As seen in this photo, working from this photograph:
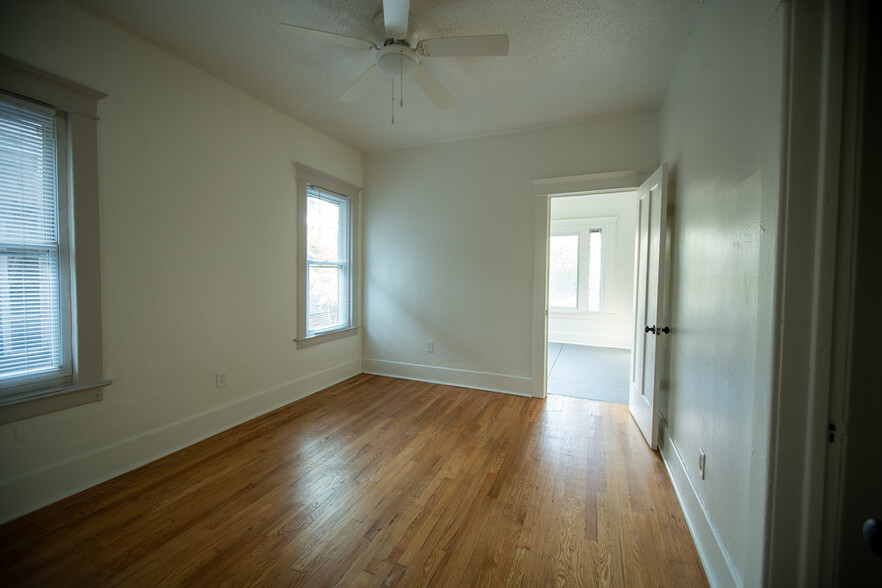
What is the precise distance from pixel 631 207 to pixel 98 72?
6.54 meters

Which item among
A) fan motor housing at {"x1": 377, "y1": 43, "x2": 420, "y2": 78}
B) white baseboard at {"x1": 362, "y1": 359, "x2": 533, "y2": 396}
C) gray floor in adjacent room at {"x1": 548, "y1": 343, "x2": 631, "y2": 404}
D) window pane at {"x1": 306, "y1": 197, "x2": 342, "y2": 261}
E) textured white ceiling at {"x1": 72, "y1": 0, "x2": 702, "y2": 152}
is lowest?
gray floor in adjacent room at {"x1": 548, "y1": 343, "x2": 631, "y2": 404}

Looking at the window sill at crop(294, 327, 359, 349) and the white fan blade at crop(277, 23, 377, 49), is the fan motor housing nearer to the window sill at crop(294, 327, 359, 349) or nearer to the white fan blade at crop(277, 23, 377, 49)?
the white fan blade at crop(277, 23, 377, 49)

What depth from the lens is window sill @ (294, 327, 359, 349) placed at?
344cm

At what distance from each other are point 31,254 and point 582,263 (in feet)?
21.4

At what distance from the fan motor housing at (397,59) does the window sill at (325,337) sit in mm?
2481

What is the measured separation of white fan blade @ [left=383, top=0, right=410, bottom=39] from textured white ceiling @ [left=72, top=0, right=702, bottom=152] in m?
0.25

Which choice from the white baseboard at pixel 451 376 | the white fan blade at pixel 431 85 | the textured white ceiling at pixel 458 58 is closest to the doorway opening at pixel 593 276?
the white baseboard at pixel 451 376

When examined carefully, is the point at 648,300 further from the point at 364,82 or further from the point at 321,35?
the point at 321,35

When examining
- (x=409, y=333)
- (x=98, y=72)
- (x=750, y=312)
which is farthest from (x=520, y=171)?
(x=98, y=72)

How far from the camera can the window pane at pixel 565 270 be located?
6.40 meters

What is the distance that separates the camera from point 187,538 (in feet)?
5.26

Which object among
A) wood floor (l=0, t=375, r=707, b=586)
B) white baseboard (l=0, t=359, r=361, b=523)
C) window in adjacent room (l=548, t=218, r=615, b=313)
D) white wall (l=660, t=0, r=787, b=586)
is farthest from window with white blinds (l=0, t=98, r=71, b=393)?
window in adjacent room (l=548, t=218, r=615, b=313)

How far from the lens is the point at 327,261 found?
3793 millimetres

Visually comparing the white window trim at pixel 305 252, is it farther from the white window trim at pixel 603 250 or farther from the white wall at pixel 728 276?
the white window trim at pixel 603 250
